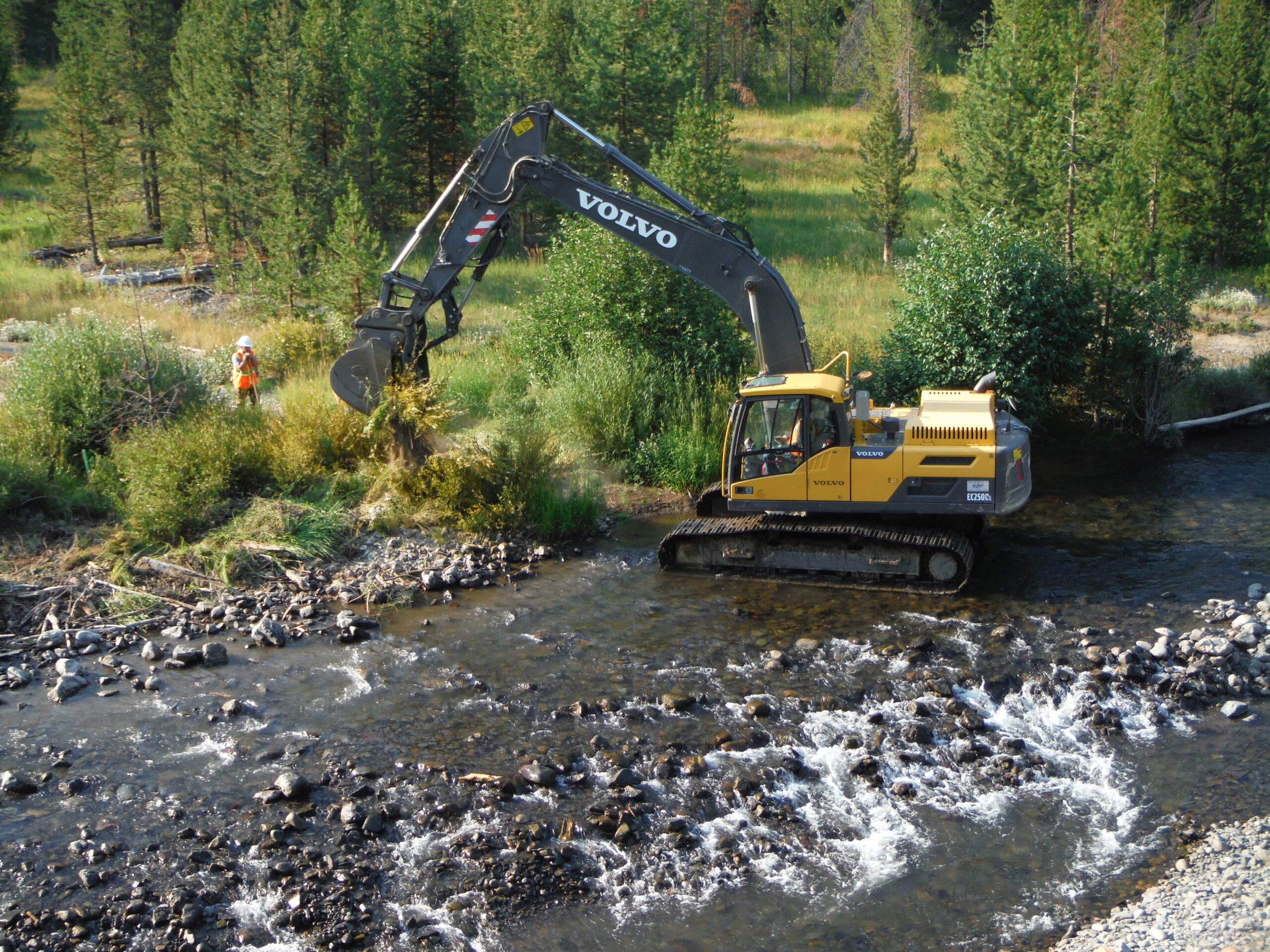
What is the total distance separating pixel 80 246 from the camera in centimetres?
3372

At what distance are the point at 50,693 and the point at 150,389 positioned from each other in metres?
6.34

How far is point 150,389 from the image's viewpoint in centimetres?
1596

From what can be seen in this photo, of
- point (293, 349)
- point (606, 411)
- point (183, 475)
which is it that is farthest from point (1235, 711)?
point (293, 349)

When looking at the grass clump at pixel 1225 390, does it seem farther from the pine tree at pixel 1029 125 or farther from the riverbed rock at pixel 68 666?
the riverbed rock at pixel 68 666

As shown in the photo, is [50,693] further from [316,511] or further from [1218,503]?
[1218,503]

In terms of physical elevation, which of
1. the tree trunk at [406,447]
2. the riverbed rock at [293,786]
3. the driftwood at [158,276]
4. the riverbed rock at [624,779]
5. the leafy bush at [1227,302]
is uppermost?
the driftwood at [158,276]

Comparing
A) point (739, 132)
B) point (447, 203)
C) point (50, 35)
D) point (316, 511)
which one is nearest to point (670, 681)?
point (316, 511)

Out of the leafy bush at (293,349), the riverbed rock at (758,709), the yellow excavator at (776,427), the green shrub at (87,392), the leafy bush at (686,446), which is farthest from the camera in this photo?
the leafy bush at (293,349)

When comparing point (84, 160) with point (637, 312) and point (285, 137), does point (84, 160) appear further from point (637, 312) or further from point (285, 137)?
point (637, 312)

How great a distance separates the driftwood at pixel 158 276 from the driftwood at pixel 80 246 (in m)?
3.50

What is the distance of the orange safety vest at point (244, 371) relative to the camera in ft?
57.7

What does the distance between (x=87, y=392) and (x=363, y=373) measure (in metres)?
4.29

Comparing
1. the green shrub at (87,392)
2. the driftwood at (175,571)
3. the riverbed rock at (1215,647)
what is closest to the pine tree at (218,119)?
the green shrub at (87,392)

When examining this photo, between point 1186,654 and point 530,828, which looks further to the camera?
point 1186,654
